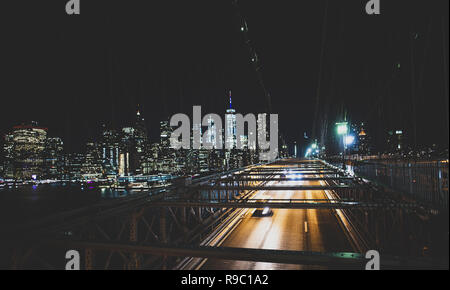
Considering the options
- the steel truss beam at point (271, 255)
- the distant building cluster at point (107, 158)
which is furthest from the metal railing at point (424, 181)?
the distant building cluster at point (107, 158)

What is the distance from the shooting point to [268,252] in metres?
4.30

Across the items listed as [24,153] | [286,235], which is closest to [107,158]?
[24,153]

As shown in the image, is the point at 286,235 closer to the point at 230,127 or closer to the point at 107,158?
the point at 230,127

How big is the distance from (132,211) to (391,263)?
25.6 ft

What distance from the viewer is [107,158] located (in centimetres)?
14512

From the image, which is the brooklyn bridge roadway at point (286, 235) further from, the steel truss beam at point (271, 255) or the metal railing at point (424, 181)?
the steel truss beam at point (271, 255)

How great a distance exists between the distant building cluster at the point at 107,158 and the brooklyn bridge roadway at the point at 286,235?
154 ft

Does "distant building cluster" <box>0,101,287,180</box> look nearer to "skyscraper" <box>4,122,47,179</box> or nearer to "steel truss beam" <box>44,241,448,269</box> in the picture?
"skyscraper" <box>4,122,47,179</box>

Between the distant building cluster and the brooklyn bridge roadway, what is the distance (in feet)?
154

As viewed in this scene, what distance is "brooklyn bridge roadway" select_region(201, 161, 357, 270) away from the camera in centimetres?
1439

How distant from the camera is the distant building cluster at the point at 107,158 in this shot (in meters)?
87.4

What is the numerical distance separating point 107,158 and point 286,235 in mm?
142655
